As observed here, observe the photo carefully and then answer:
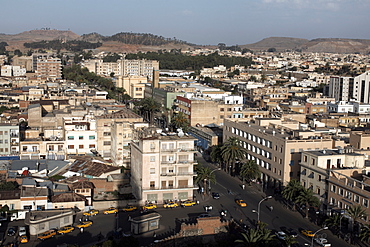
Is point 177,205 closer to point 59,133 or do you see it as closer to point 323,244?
point 323,244

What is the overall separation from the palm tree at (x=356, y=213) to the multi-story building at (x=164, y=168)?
10883 millimetres

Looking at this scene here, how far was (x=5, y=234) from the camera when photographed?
92.4 ft

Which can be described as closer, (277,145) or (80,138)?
(277,145)

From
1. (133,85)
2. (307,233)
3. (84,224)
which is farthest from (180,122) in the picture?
(133,85)

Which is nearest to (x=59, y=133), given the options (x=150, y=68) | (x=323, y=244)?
(x=323, y=244)

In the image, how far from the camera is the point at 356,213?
1077 inches

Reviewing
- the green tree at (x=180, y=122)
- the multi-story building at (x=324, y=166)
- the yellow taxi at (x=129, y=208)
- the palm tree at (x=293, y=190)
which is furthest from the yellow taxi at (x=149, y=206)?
the green tree at (x=180, y=122)

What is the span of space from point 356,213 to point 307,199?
155 inches

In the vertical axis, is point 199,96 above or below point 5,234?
above

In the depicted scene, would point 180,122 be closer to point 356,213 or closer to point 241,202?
point 241,202

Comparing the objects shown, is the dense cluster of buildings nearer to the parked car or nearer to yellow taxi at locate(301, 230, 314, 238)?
yellow taxi at locate(301, 230, 314, 238)

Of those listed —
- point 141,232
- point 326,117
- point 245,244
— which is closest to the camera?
point 245,244

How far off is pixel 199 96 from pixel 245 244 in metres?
42.4

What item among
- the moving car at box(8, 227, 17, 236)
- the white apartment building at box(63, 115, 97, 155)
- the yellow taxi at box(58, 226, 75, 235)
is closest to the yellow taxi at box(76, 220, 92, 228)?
the yellow taxi at box(58, 226, 75, 235)
